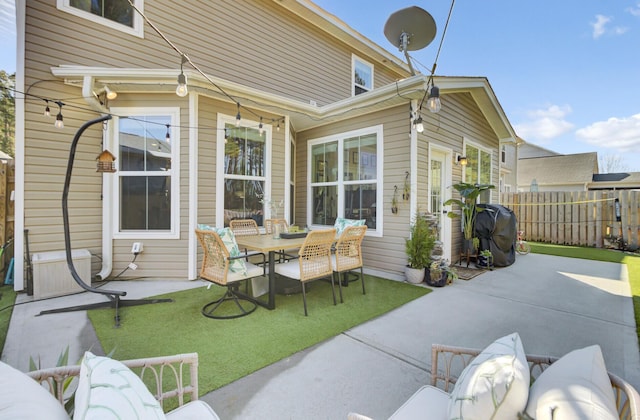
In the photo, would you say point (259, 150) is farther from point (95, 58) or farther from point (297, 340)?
point (297, 340)

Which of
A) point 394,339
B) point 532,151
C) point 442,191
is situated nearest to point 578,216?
point 442,191

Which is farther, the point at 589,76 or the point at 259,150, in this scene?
the point at 589,76

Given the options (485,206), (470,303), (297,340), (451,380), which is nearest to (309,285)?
(297,340)

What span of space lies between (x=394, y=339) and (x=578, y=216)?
9.12 m

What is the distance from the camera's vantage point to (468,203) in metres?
5.75

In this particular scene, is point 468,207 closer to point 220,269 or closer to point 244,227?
point 244,227

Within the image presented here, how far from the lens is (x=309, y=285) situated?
15.1 ft

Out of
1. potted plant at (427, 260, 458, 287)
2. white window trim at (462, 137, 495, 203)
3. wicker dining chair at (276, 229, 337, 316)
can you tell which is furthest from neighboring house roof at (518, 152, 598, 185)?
wicker dining chair at (276, 229, 337, 316)

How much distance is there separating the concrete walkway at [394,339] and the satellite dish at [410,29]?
337 cm

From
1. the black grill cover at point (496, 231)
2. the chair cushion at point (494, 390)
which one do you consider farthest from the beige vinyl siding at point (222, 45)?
the chair cushion at point (494, 390)

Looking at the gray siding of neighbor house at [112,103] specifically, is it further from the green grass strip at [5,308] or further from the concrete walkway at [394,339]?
the concrete walkway at [394,339]

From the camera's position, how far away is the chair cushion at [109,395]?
2.28 feet

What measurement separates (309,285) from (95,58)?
4944 millimetres

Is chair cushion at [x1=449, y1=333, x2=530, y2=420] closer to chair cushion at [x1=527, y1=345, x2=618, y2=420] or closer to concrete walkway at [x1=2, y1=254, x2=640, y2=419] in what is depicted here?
chair cushion at [x1=527, y1=345, x2=618, y2=420]
